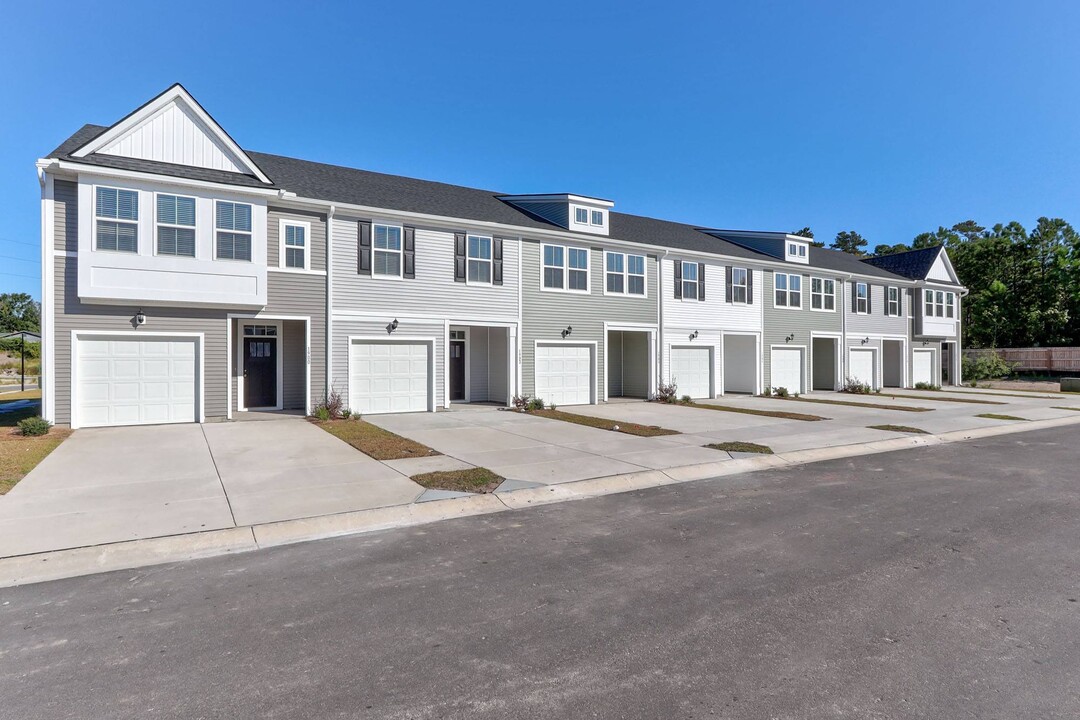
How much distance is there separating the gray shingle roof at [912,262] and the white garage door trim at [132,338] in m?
33.8

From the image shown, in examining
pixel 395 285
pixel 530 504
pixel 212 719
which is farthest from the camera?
pixel 395 285

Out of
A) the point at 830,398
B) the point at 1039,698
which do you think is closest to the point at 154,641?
the point at 1039,698

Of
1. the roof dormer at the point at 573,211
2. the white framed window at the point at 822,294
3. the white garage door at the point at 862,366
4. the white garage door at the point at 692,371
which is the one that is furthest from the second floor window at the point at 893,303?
the roof dormer at the point at 573,211

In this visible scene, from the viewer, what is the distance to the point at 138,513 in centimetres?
660

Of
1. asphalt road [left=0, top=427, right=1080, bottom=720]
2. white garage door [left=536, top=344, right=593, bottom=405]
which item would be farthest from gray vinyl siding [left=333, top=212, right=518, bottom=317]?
asphalt road [left=0, top=427, right=1080, bottom=720]

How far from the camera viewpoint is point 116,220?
43.4ft

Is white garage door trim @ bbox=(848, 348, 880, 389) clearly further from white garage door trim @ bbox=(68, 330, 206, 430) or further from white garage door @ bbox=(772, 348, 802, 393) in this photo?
white garage door trim @ bbox=(68, 330, 206, 430)

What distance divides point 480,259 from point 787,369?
16.0m

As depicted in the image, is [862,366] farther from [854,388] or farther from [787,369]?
[787,369]

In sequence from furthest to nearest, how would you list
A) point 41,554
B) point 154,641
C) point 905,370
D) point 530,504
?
1. point 905,370
2. point 530,504
3. point 41,554
4. point 154,641

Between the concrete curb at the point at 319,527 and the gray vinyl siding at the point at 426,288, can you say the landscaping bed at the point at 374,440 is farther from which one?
the gray vinyl siding at the point at 426,288

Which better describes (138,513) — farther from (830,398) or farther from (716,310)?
(830,398)

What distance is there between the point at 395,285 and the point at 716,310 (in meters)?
13.6

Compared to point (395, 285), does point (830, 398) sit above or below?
below
